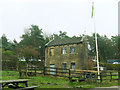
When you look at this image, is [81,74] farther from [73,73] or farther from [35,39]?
[35,39]

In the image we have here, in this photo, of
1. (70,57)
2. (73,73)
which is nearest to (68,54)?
(70,57)

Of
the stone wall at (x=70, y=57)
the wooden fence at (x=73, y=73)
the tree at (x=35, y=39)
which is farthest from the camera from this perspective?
the tree at (x=35, y=39)

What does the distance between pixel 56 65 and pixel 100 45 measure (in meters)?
42.3

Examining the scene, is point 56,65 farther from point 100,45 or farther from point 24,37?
point 100,45

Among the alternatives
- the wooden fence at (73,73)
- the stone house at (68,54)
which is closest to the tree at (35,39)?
the stone house at (68,54)

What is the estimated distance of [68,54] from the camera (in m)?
23.3

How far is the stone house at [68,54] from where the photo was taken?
22131 mm

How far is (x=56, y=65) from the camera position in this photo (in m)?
24.4

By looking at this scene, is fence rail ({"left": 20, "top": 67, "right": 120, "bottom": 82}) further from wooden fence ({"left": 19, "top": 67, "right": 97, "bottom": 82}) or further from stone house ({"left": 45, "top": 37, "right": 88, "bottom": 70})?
stone house ({"left": 45, "top": 37, "right": 88, "bottom": 70})

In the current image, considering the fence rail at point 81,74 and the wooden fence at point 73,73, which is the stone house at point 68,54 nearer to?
the wooden fence at point 73,73

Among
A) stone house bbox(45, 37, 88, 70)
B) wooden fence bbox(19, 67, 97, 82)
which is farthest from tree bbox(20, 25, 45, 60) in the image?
wooden fence bbox(19, 67, 97, 82)

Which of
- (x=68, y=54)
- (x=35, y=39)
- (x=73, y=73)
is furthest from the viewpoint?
(x=35, y=39)

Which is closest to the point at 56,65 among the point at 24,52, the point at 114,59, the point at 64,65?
the point at 64,65

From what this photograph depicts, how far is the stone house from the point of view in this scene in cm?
2213
